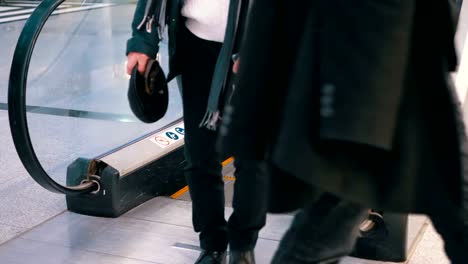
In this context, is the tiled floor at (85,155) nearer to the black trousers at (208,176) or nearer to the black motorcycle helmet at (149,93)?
the black trousers at (208,176)

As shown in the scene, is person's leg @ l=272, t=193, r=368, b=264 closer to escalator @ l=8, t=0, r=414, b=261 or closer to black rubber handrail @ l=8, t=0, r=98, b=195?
escalator @ l=8, t=0, r=414, b=261

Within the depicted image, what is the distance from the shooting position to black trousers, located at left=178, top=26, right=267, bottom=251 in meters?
2.00

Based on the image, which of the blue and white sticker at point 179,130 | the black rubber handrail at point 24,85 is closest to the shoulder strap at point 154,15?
the black rubber handrail at point 24,85

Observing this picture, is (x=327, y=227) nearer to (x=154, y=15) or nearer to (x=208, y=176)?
(x=208, y=176)

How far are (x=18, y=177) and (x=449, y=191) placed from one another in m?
2.60

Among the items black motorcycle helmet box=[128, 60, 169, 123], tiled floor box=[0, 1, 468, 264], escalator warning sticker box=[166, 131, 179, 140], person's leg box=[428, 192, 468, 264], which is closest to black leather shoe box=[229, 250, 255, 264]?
tiled floor box=[0, 1, 468, 264]

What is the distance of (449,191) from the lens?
124 cm

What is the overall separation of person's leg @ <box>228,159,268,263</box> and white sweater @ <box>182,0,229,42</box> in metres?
0.39

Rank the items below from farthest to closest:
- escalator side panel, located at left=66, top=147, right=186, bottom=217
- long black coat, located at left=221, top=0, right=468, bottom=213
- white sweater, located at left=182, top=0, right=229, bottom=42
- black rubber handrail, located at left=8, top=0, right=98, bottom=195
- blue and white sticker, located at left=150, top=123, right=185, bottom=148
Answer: blue and white sticker, located at left=150, top=123, right=185, bottom=148 → escalator side panel, located at left=66, top=147, right=186, bottom=217 → black rubber handrail, located at left=8, top=0, right=98, bottom=195 → white sweater, located at left=182, top=0, right=229, bottom=42 → long black coat, located at left=221, top=0, right=468, bottom=213

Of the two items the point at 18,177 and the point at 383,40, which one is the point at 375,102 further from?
the point at 18,177

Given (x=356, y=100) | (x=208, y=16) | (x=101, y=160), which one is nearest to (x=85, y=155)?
(x=101, y=160)

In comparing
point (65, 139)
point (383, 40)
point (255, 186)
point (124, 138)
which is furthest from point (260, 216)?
point (65, 139)

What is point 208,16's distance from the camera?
1.93m

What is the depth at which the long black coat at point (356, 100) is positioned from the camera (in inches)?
44.6
